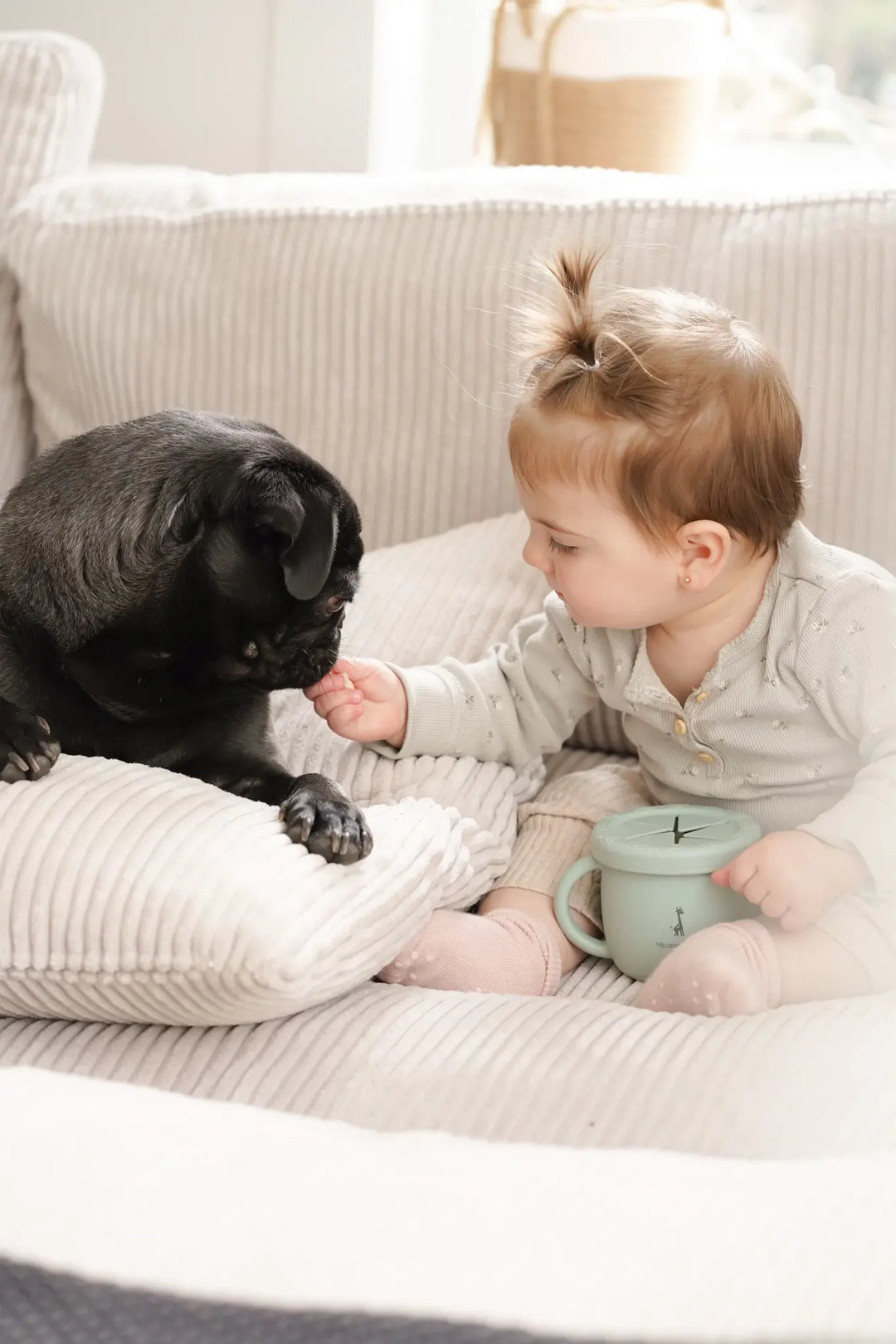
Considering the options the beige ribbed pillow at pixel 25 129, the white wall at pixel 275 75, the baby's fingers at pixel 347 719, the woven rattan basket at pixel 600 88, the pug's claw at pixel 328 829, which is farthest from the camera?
the white wall at pixel 275 75

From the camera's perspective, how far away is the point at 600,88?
6.49 ft

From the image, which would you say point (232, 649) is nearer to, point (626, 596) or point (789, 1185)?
point (626, 596)

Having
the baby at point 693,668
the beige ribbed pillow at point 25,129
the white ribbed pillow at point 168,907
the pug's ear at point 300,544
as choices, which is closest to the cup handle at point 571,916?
the baby at point 693,668

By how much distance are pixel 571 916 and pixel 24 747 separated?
484 millimetres

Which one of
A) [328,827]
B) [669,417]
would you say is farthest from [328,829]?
[669,417]

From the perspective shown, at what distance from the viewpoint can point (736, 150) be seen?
2365mm

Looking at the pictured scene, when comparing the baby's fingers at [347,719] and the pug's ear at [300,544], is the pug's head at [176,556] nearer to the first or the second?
the pug's ear at [300,544]

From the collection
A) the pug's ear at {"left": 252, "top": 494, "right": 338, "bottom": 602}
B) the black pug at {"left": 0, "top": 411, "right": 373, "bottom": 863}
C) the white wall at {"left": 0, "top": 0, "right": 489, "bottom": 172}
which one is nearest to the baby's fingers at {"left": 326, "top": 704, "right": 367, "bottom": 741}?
the black pug at {"left": 0, "top": 411, "right": 373, "bottom": 863}

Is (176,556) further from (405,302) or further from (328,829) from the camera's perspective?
(405,302)

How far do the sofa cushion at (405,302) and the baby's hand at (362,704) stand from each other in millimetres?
363

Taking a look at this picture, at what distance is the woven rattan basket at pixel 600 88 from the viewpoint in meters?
1.96

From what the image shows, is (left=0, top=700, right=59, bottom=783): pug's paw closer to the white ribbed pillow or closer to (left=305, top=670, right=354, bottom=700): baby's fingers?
the white ribbed pillow

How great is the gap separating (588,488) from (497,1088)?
513 millimetres

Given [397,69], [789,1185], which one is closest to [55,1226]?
[789,1185]
